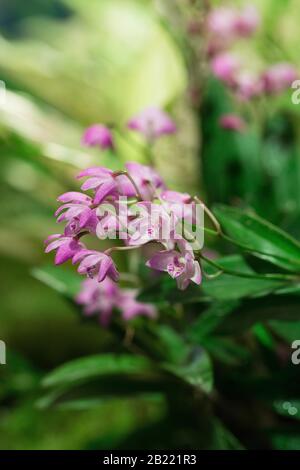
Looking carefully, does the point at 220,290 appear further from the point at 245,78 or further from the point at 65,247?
the point at 245,78

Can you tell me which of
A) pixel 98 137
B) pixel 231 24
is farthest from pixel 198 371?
pixel 231 24

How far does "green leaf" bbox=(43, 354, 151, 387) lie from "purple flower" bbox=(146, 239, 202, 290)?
270mm

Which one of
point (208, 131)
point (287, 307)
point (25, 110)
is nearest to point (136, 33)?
point (25, 110)

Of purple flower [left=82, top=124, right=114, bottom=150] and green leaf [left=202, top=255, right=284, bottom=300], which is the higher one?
purple flower [left=82, top=124, right=114, bottom=150]

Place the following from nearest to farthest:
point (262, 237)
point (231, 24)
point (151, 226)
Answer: point (151, 226), point (262, 237), point (231, 24)

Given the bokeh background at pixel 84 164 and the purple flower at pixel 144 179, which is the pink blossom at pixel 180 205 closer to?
the purple flower at pixel 144 179

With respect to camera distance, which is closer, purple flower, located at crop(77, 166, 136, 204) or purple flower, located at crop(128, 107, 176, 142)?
purple flower, located at crop(77, 166, 136, 204)

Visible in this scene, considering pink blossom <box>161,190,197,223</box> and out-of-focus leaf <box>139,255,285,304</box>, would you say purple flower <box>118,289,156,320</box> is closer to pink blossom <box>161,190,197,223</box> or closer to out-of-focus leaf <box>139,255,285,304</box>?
out-of-focus leaf <box>139,255,285,304</box>

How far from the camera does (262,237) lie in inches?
21.5

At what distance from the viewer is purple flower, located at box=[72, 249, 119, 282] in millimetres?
426

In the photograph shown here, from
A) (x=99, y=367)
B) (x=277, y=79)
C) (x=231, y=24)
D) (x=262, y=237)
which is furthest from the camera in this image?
(x=231, y=24)

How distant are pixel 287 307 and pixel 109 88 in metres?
0.88

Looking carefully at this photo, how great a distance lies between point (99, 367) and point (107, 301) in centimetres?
9

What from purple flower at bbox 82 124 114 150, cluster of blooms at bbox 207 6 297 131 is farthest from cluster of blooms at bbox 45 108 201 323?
cluster of blooms at bbox 207 6 297 131
